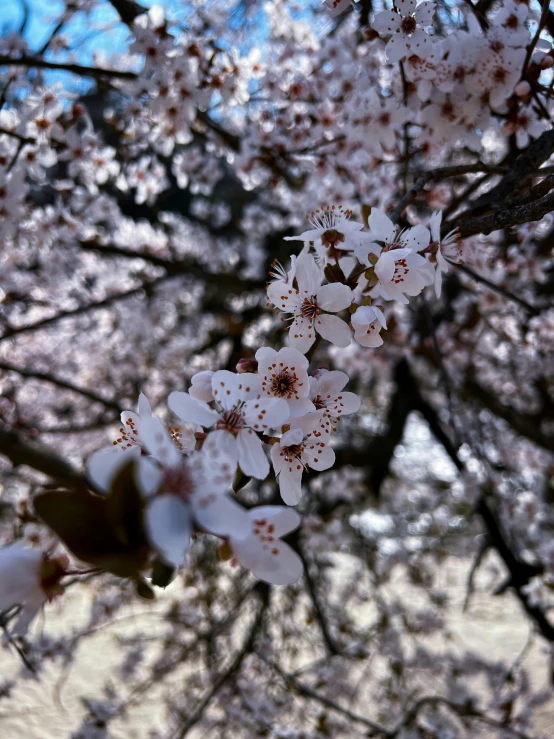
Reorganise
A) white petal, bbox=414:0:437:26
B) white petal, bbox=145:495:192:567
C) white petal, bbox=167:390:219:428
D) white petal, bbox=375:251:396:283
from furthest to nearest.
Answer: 1. white petal, bbox=414:0:437:26
2. white petal, bbox=375:251:396:283
3. white petal, bbox=167:390:219:428
4. white petal, bbox=145:495:192:567

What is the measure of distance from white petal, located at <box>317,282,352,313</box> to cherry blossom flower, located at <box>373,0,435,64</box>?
684mm

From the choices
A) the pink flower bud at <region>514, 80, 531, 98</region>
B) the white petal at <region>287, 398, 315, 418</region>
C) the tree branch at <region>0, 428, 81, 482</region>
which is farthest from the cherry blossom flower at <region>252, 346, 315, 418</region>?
the tree branch at <region>0, 428, 81, 482</region>

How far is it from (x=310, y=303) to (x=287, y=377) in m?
0.14

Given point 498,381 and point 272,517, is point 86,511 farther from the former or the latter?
point 498,381

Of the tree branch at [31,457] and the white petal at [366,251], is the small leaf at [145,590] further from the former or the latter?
the tree branch at [31,457]

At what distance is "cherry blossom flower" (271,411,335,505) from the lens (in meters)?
0.74

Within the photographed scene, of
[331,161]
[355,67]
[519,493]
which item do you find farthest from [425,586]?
[355,67]

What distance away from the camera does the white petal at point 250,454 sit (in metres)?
0.64

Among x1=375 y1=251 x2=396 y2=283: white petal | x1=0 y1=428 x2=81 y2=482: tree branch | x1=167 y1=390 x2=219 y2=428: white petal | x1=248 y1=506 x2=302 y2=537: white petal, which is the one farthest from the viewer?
x1=0 y1=428 x2=81 y2=482: tree branch

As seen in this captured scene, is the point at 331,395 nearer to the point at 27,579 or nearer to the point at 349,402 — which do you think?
the point at 349,402

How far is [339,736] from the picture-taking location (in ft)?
8.87

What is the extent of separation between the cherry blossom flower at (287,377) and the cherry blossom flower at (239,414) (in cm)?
3

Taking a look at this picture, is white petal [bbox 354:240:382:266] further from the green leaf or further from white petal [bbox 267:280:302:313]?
the green leaf

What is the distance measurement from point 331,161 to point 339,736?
2.64m
